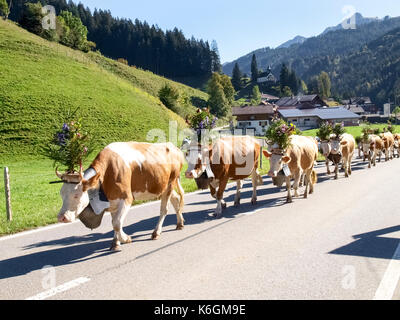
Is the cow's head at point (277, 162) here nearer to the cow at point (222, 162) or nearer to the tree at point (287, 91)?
the cow at point (222, 162)

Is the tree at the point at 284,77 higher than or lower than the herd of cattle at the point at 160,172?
higher

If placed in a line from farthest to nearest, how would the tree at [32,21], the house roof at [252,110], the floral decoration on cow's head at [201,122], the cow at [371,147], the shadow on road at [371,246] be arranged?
the house roof at [252,110] < the tree at [32,21] < the cow at [371,147] < the floral decoration on cow's head at [201,122] < the shadow on road at [371,246]

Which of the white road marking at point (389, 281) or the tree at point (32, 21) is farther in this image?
the tree at point (32, 21)

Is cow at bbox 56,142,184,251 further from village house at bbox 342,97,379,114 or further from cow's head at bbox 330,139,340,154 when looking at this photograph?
village house at bbox 342,97,379,114

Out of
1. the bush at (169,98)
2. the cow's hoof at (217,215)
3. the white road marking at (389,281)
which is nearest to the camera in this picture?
the white road marking at (389,281)

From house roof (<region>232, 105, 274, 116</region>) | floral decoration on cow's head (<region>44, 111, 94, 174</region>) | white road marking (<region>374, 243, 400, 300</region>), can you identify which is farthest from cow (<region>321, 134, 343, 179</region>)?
house roof (<region>232, 105, 274, 116</region>)

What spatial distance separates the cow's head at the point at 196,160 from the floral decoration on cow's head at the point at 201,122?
1.31ft

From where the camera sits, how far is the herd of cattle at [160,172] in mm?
5398

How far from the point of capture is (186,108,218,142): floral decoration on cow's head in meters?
8.46

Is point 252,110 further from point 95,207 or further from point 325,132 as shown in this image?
point 95,207

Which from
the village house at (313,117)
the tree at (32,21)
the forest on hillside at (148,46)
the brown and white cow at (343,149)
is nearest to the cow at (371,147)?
the brown and white cow at (343,149)

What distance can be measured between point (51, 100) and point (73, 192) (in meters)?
34.8

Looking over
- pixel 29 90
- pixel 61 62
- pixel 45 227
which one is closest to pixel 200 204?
pixel 45 227
